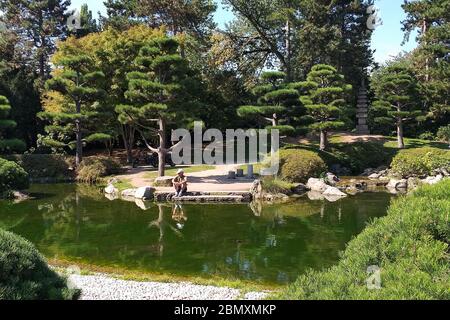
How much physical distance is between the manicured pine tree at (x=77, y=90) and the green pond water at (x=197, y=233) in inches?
261

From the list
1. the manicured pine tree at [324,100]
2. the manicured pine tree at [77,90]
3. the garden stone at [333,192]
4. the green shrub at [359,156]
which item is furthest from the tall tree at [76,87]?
the garden stone at [333,192]

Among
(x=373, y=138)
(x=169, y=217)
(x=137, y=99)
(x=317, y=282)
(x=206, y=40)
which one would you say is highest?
(x=206, y=40)

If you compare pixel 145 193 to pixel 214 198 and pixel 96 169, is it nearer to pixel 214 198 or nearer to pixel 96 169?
pixel 214 198

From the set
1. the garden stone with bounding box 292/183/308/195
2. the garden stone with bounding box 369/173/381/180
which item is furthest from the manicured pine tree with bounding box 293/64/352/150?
the garden stone with bounding box 292/183/308/195

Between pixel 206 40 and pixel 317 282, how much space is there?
84.7ft

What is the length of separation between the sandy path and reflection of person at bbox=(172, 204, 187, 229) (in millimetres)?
2133

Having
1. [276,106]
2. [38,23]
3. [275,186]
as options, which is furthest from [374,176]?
[38,23]

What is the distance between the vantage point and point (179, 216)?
13000mm

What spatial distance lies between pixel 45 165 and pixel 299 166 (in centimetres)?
1260

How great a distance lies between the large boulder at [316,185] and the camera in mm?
17250

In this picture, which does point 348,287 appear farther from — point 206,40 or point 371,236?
point 206,40

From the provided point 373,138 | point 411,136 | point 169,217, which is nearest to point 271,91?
point 373,138

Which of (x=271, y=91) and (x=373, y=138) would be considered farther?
(x=373, y=138)

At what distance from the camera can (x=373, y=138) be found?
25016 mm
